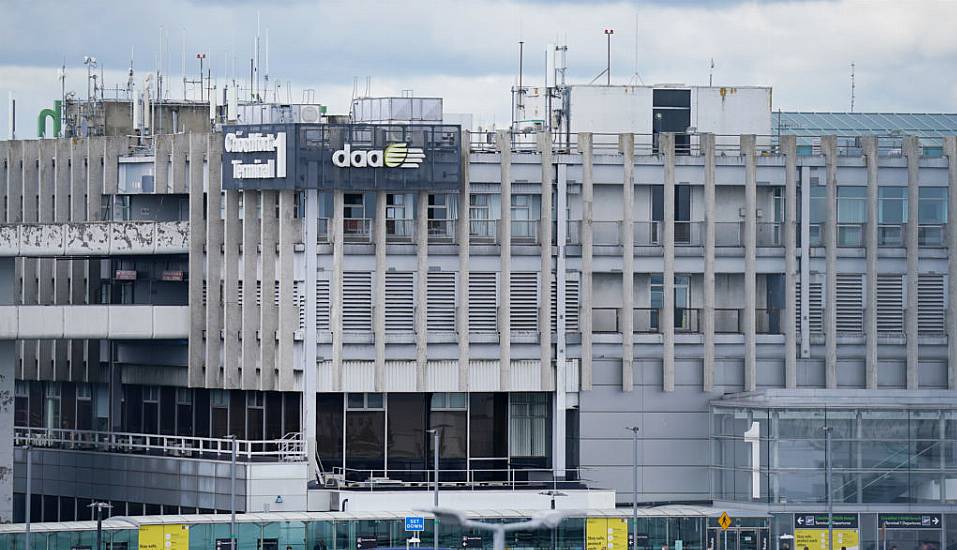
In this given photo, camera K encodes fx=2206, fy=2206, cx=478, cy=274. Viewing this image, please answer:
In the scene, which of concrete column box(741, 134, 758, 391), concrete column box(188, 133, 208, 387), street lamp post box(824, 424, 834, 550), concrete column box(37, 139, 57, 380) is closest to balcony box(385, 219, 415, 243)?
concrete column box(188, 133, 208, 387)

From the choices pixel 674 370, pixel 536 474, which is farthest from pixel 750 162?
pixel 536 474

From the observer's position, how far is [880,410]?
86.9 m

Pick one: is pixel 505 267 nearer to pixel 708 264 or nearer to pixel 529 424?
pixel 529 424

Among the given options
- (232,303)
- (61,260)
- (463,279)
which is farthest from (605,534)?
(61,260)

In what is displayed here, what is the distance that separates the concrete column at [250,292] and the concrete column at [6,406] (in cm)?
937

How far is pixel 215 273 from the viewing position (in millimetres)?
91312

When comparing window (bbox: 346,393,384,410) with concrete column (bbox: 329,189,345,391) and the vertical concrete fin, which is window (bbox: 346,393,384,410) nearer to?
concrete column (bbox: 329,189,345,391)

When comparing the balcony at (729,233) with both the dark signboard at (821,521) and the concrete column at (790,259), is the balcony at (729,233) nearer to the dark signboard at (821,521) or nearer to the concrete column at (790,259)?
the concrete column at (790,259)

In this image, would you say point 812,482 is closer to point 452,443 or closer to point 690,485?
point 690,485

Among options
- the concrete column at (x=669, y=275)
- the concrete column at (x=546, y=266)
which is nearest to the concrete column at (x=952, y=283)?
the concrete column at (x=669, y=275)

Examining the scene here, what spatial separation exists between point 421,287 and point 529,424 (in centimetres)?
773

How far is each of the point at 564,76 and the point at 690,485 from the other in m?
19.5

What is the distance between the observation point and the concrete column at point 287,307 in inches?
3467

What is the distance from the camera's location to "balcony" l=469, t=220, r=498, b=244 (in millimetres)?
89438
